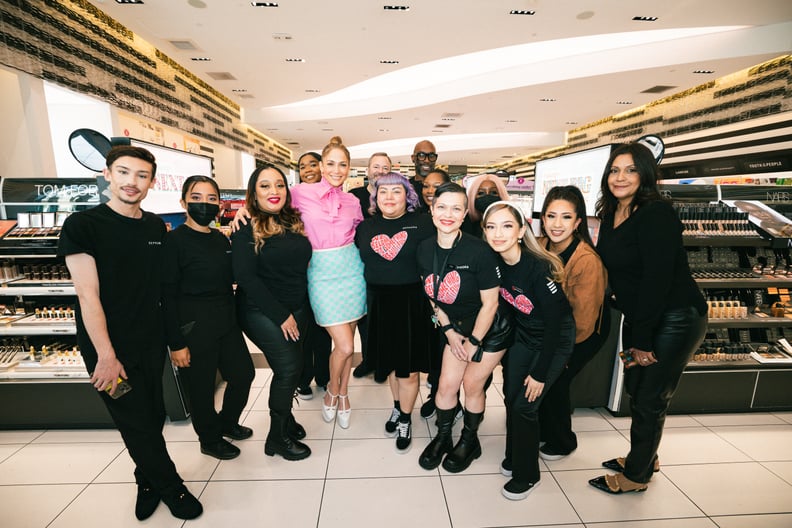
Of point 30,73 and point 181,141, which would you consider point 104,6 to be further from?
point 181,141

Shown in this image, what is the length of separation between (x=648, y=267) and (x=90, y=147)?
13.1ft

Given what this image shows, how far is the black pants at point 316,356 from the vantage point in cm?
317

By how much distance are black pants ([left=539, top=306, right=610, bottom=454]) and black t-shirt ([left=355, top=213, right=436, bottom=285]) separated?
1.08m

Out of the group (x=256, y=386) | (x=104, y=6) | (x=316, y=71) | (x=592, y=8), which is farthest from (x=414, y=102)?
A: (x=256, y=386)

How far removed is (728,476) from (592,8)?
6966 millimetres

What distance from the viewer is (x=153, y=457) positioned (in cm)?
187

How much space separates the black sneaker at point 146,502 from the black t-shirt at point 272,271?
1.14 metres

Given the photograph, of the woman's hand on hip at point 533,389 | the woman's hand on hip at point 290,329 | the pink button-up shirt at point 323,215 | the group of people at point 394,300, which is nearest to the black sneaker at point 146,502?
the group of people at point 394,300

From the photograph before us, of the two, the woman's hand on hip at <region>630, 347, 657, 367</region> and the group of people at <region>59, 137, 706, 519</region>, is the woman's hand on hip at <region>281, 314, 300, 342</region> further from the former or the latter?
the woman's hand on hip at <region>630, 347, 657, 367</region>

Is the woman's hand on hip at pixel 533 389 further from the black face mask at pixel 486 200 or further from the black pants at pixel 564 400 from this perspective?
the black face mask at pixel 486 200

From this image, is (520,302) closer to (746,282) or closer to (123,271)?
(123,271)

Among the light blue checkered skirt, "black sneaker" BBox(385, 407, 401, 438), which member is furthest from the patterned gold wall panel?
"black sneaker" BBox(385, 407, 401, 438)

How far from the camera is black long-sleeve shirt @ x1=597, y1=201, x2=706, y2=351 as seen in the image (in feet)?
5.88

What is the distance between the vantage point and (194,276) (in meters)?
2.00
